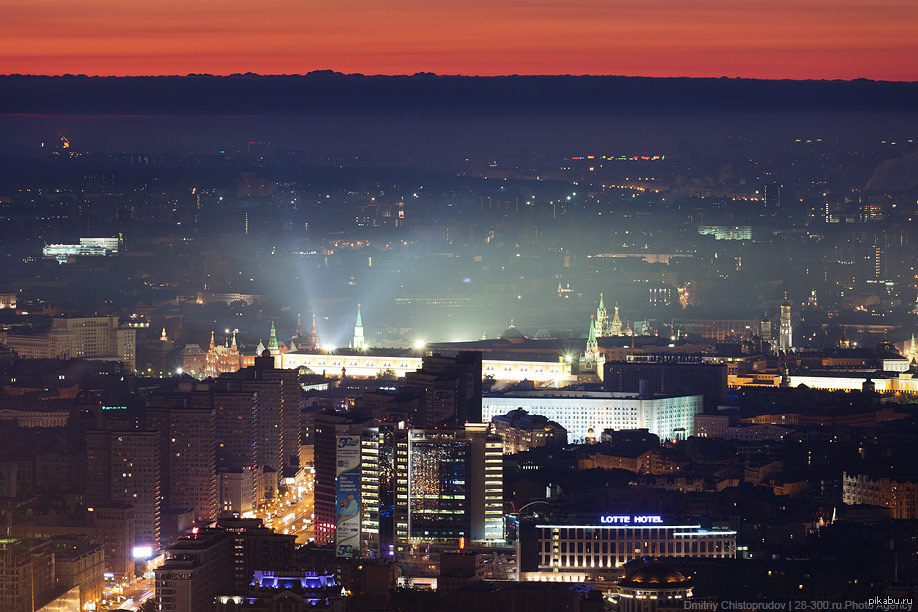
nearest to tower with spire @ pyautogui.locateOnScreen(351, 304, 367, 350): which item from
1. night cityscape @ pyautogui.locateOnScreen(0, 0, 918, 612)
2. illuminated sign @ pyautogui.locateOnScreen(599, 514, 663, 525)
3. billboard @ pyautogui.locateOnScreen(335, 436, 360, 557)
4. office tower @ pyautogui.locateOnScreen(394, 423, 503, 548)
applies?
night cityscape @ pyautogui.locateOnScreen(0, 0, 918, 612)

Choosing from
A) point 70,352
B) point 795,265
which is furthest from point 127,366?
point 795,265

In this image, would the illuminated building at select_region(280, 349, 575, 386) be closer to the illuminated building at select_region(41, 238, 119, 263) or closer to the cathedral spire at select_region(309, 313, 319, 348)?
the cathedral spire at select_region(309, 313, 319, 348)

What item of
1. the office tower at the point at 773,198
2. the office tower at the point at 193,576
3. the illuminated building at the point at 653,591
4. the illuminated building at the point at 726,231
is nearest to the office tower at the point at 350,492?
the office tower at the point at 193,576

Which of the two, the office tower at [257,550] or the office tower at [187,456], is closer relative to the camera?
the office tower at [257,550]

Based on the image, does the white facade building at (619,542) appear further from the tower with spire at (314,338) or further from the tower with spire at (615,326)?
the tower with spire at (615,326)

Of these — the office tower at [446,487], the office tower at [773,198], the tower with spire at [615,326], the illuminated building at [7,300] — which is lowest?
the office tower at [446,487]

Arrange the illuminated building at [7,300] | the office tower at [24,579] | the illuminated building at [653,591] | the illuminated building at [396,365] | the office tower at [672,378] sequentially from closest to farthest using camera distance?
the illuminated building at [653,591] < the office tower at [24,579] < the office tower at [672,378] < the illuminated building at [396,365] < the illuminated building at [7,300]

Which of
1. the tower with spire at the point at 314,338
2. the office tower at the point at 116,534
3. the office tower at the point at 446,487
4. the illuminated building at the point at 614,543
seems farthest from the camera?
the tower with spire at the point at 314,338
